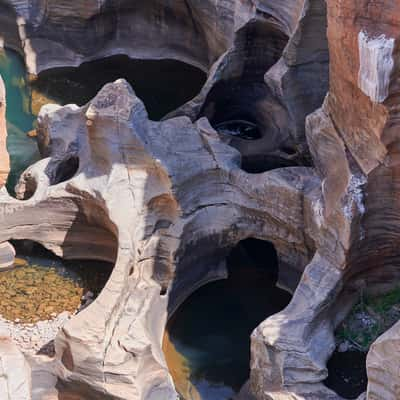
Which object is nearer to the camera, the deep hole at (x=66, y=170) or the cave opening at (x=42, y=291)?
Result: the cave opening at (x=42, y=291)

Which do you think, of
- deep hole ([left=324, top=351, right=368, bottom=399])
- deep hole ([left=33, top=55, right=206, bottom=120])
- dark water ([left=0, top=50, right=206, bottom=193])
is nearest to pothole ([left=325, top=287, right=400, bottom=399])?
deep hole ([left=324, top=351, right=368, bottom=399])

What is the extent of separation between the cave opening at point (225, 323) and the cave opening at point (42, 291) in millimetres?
1555

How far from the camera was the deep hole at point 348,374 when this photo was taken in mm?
9773

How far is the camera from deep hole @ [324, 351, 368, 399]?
32.1 ft

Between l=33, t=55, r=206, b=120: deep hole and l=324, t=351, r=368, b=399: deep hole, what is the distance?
26.6 ft

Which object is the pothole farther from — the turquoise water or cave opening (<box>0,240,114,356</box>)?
the turquoise water

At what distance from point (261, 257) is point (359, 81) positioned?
497 cm

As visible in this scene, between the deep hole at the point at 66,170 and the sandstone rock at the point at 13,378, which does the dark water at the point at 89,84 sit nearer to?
the deep hole at the point at 66,170

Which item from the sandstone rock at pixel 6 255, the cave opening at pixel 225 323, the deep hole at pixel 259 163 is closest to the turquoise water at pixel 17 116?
the sandstone rock at pixel 6 255

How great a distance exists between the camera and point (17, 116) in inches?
666

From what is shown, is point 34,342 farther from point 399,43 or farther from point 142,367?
point 399,43

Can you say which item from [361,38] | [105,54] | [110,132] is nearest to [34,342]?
[110,132]

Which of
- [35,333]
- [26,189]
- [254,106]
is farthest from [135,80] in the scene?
[35,333]

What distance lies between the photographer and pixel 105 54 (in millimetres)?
18688
